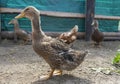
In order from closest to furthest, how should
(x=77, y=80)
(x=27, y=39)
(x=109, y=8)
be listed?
(x=77, y=80) < (x=27, y=39) < (x=109, y=8)

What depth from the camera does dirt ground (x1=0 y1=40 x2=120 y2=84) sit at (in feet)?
15.5

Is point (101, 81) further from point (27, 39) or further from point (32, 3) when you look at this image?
point (32, 3)

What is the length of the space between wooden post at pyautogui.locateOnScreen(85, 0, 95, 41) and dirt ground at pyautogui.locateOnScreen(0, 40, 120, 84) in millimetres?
1105

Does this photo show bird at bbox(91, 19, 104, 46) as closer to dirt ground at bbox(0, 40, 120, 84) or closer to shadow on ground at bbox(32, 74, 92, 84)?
dirt ground at bbox(0, 40, 120, 84)

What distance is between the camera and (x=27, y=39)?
285 inches

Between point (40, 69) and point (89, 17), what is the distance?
10.2 ft

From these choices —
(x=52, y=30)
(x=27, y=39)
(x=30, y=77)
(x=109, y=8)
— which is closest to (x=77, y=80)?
(x=30, y=77)

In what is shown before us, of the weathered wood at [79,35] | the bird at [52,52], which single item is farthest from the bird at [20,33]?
the bird at [52,52]

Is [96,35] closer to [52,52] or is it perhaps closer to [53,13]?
[53,13]

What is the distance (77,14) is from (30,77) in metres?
3.53

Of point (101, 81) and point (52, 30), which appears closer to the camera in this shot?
point (101, 81)

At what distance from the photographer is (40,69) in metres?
5.26

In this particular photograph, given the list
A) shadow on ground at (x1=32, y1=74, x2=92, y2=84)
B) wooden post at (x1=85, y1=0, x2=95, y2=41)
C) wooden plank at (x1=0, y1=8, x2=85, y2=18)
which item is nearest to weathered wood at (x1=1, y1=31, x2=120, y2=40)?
wooden post at (x1=85, y1=0, x2=95, y2=41)

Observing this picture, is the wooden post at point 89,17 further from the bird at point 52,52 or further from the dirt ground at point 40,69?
the bird at point 52,52
